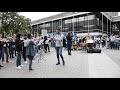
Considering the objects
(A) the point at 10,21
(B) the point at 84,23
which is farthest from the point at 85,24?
(A) the point at 10,21

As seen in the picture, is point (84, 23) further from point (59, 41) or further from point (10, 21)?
point (59, 41)

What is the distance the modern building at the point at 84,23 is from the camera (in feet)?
196

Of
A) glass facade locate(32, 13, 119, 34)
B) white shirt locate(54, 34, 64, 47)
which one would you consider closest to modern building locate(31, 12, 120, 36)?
glass facade locate(32, 13, 119, 34)

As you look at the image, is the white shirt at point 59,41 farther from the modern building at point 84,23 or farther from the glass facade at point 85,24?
the glass facade at point 85,24

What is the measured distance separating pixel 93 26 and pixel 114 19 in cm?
1976

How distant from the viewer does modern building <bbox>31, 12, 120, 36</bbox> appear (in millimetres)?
59812

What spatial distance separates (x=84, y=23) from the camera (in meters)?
62.5

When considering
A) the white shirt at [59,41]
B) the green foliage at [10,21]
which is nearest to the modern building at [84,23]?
the green foliage at [10,21]

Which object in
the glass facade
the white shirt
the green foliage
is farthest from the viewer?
the glass facade

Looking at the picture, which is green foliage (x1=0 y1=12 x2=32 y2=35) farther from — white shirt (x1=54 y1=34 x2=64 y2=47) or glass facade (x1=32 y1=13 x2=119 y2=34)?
white shirt (x1=54 y1=34 x2=64 y2=47)

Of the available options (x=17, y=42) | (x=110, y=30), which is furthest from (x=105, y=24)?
(x=17, y=42)
